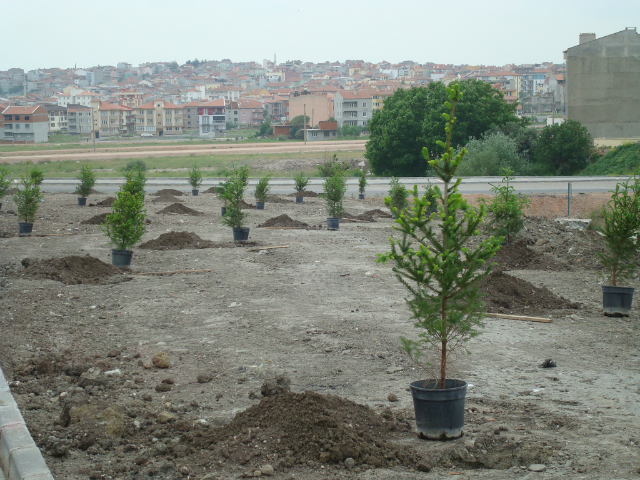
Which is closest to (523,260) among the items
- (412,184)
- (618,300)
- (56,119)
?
(618,300)

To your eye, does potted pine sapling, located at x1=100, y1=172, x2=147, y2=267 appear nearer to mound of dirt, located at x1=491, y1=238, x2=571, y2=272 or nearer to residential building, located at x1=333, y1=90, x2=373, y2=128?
mound of dirt, located at x1=491, y1=238, x2=571, y2=272

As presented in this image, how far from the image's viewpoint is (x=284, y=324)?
862 cm

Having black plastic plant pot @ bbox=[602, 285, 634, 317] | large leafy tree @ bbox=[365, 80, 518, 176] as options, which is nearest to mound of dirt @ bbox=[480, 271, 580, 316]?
black plastic plant pot @ bbox=[602, 285, 634, 317]

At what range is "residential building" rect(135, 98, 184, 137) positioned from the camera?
526 feet

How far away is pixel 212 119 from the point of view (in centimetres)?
15038

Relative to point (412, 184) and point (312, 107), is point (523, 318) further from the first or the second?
point (312, 107)

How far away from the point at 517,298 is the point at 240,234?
7.74 meters

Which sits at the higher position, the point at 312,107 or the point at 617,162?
the point at 312,107

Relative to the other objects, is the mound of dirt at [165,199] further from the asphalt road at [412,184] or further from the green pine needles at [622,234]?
the green pine needles at [622,234]

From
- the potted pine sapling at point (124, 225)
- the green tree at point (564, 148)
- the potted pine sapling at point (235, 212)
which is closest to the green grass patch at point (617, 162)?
the green tree at point (564, 148)

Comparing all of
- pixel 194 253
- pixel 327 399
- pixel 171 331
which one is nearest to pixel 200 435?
pixel 327 399

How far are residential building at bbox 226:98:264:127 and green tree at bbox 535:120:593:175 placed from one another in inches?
5102

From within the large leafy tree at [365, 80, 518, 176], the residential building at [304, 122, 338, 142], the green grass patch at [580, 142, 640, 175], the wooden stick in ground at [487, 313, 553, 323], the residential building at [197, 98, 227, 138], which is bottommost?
the wooden stick in ground at [487, 313, 553, 323]

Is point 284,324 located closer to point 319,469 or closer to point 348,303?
point 348,303
